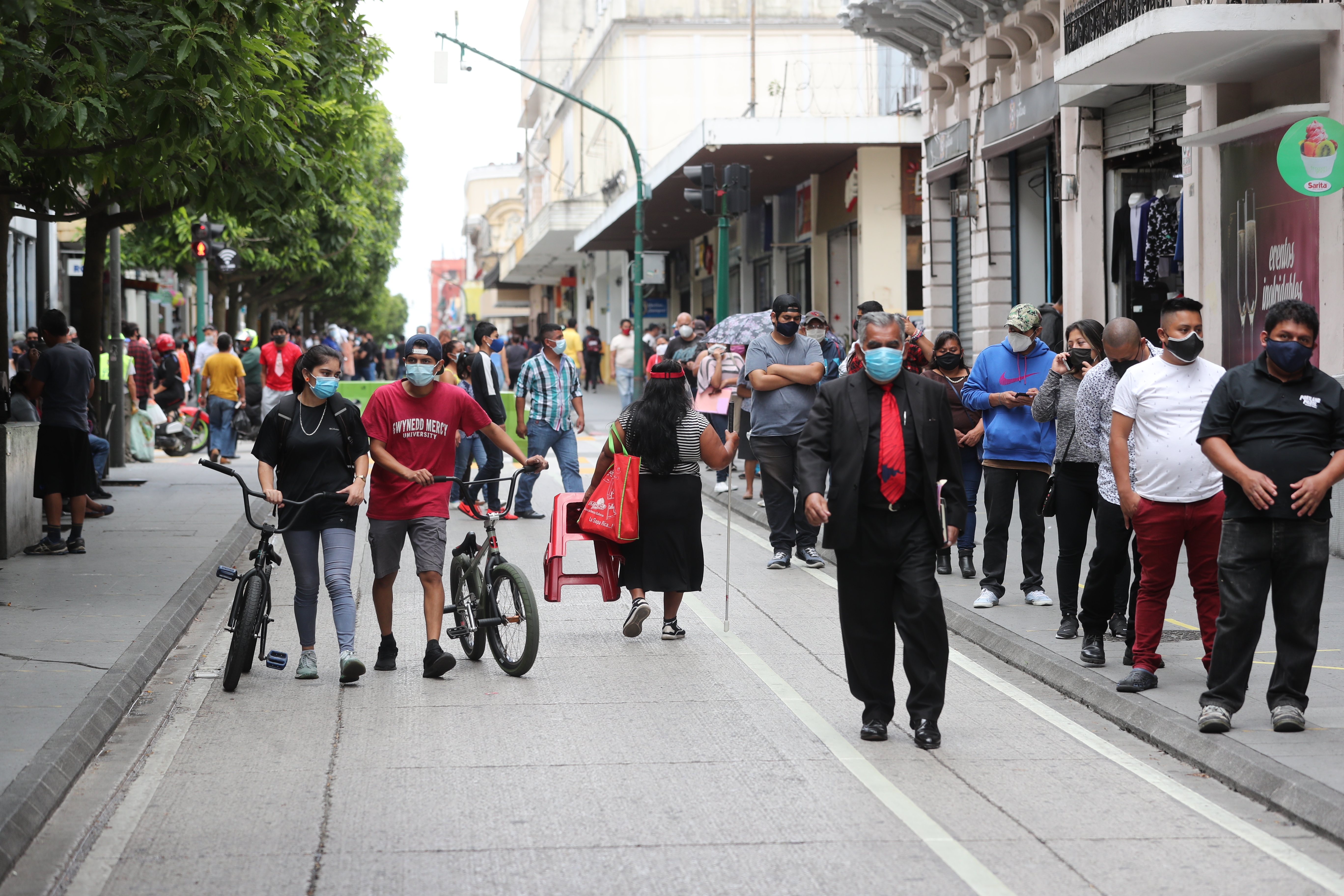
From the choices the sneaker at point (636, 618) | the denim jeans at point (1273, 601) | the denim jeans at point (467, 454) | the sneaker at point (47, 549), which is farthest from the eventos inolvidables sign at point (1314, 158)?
the sneaker at point (47, 549)

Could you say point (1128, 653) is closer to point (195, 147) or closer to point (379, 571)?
point (379, 571)

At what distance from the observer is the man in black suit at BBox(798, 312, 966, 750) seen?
6.59 meters

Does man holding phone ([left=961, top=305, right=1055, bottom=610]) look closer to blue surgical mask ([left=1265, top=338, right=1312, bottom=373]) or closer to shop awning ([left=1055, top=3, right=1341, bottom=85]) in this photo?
blue surgical mask ([left=1265, top=338, right=1312, bottom=373])

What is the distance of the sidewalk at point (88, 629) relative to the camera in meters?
6.07

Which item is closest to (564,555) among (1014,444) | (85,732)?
(1014,444)

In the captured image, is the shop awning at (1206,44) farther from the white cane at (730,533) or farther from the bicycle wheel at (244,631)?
the bicycle wheel at (244,631)

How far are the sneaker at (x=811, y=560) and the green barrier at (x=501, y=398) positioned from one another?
2504 mm

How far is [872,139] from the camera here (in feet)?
89.5

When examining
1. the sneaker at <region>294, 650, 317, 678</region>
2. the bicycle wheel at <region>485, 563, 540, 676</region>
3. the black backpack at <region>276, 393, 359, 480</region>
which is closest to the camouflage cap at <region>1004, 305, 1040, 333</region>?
the bicycle wheel at <region>485, 563, 540, 676</region>

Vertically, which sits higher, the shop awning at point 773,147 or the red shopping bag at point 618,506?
the shop awning at point 773,147

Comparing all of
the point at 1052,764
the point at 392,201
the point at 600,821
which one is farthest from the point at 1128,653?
the point at 392,201

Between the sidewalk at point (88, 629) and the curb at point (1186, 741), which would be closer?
the curb at point (1186, 741)

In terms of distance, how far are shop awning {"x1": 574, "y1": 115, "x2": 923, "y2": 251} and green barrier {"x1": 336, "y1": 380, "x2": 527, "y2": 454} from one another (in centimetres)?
476

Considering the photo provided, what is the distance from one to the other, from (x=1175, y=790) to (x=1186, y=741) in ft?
1.85
